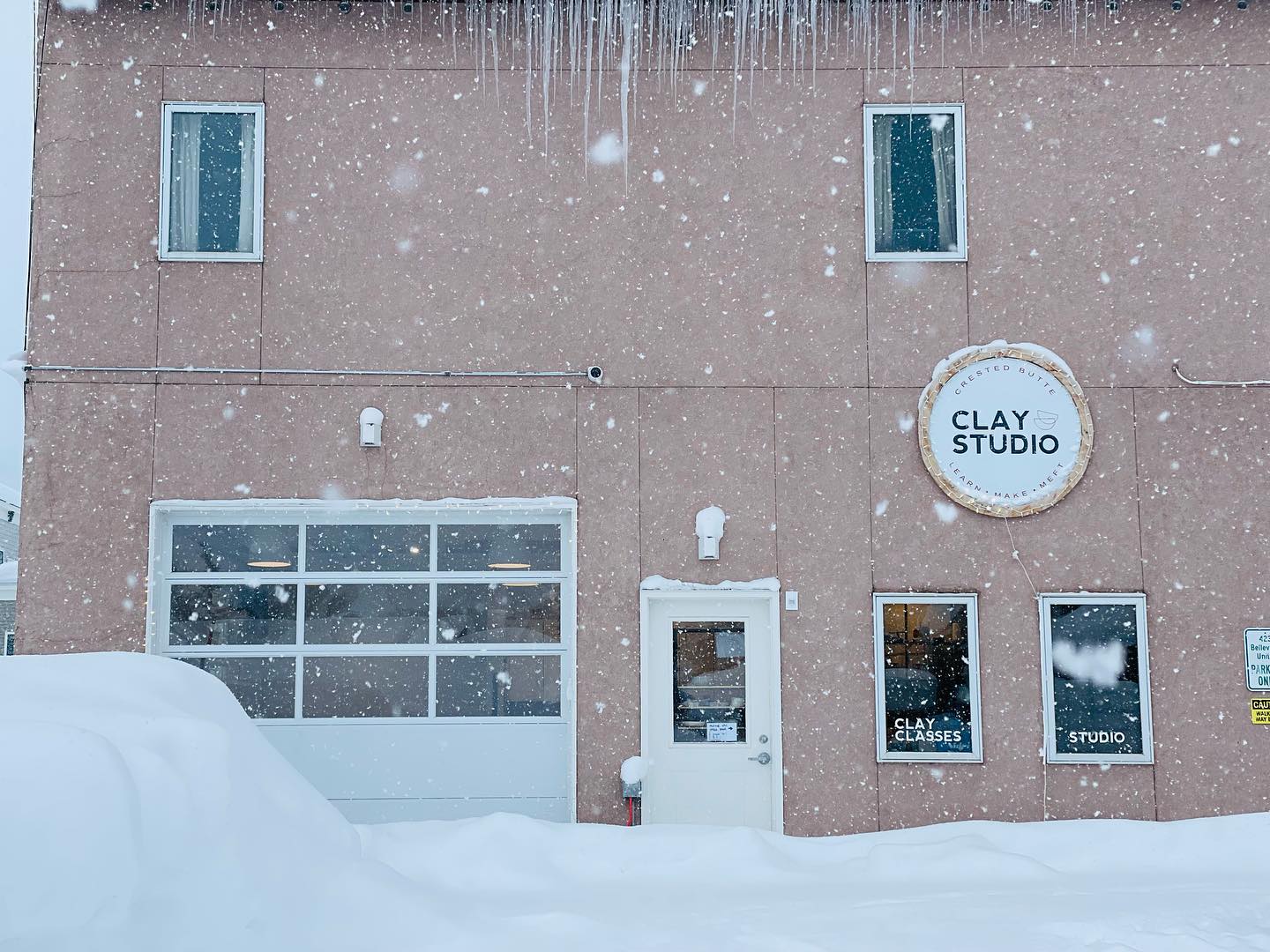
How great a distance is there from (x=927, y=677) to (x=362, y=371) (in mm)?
4456

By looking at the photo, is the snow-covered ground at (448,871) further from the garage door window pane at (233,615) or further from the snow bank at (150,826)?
the garage door window pane at (233,615)

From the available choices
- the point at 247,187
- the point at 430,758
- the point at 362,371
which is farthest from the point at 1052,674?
the point at 247,187

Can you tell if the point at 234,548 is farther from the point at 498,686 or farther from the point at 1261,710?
the point at 1261,710

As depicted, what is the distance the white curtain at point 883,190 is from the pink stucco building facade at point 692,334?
0.15 m

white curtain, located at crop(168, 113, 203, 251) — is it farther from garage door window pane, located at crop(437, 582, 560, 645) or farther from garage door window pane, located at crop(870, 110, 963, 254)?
garage door window pane, located at crop(870, 110, 963, 254)

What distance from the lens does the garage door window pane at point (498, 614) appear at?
24.4 feet

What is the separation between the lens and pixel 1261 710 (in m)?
7.10

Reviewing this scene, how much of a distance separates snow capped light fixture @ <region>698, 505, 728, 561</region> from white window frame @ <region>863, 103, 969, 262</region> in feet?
6.96

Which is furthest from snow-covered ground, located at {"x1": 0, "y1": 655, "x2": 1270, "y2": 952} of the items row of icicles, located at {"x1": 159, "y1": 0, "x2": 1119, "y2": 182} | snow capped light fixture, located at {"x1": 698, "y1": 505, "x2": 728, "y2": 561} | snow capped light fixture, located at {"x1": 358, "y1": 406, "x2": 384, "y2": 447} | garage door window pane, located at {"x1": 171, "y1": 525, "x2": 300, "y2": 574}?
row of icicles, located at {"x1": 159, "y1": 0, "x2": 1119, "y2": 182}

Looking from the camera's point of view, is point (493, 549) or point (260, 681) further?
point (493, 549)

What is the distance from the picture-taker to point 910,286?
7.48 meters

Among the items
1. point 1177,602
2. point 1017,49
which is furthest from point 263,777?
point 1017,49

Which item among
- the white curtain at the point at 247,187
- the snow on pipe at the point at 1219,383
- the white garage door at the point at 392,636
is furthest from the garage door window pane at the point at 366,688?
the snow on pipe at the point at 1219,383

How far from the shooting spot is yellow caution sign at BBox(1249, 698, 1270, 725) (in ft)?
23.3
